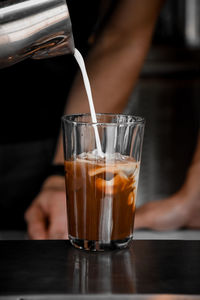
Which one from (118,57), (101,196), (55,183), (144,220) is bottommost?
(144,220)

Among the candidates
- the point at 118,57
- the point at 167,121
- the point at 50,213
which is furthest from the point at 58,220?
the point at 167,121

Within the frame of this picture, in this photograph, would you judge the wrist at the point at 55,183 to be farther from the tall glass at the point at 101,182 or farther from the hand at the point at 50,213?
the tall glass at the point at 101,182

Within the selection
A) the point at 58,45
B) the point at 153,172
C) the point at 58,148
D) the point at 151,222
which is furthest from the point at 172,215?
the point at 58,45

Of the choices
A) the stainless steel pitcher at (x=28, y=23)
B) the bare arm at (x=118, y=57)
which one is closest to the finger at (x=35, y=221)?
the bare arm at (x=118, y=57)

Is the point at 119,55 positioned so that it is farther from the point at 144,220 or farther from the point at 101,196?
the point at 101,196

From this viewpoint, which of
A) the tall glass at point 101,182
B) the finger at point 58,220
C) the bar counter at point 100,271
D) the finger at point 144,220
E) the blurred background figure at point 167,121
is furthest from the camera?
the blurred background figure at point 167,121

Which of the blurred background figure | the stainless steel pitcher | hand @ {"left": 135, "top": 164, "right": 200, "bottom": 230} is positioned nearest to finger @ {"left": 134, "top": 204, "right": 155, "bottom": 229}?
hand @ {"left": 135, "top": 164, "right": 200, "bottom": 230}

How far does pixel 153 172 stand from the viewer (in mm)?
1862

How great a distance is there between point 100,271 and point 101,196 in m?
0.09

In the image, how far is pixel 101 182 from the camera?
56 centimetres

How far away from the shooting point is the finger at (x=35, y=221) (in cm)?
101

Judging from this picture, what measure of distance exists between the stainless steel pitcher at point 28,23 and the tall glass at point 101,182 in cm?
11

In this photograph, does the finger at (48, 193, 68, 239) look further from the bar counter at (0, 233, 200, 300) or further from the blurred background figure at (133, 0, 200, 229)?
the blurred background figure at (133, 0, 200, 229)

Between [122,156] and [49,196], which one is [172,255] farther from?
[49,196]
